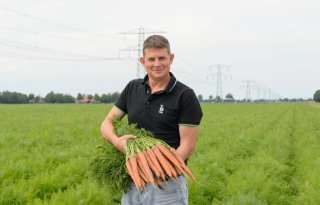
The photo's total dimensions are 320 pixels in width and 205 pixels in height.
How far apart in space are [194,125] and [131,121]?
1.98ft

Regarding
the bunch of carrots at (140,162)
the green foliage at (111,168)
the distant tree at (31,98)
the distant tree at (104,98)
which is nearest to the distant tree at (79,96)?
the distant tree at (104,98)

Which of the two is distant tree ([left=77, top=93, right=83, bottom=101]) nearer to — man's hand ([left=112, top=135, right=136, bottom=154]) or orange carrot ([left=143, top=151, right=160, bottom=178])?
man's hand ([left=112, top=135, right=136, bottom=154])

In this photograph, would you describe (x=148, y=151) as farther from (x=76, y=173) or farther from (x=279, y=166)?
(x=279, y=166)

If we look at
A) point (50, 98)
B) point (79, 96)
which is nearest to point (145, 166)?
point (50, 98)

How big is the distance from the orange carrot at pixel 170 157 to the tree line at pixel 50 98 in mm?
131327

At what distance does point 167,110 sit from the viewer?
3301 millimetres

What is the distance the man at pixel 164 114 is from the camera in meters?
3.25

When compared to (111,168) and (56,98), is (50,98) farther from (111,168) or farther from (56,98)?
(111,168)

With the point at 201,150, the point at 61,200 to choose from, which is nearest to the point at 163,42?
the point at 61,200

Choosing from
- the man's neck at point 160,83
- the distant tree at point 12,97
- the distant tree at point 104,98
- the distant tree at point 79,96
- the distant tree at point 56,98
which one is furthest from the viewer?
the distant tree at point 79,96

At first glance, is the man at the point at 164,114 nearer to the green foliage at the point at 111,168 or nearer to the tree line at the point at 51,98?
the green foliage at the point at 111,168

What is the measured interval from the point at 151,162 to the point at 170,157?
0.49 feet

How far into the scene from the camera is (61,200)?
20.7 ft

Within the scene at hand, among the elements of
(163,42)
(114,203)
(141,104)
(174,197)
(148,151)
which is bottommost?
(114,203)
